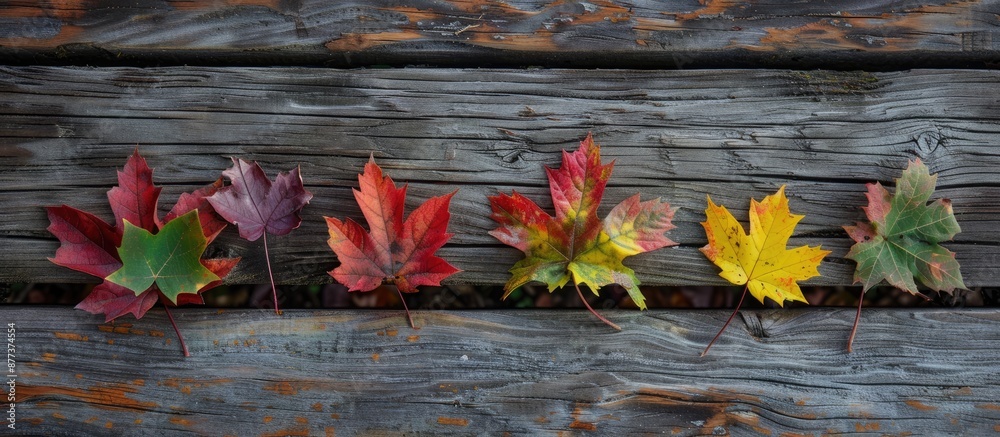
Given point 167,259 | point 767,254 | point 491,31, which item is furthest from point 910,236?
point 167,259

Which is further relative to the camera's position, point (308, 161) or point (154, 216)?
point (308, 161)

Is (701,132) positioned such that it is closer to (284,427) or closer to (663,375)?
(663,375)

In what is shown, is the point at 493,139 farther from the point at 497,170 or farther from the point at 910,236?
the point at 910,236

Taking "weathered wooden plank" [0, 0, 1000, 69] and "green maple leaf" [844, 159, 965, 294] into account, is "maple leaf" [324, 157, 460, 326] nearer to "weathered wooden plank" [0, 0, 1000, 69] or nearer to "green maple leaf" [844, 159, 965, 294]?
"weathered wooden plank" [0, 0, 1000, 69]

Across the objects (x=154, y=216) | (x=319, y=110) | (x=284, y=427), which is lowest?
(x=284, y=427)

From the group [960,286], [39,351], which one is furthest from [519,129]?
[39,351]
